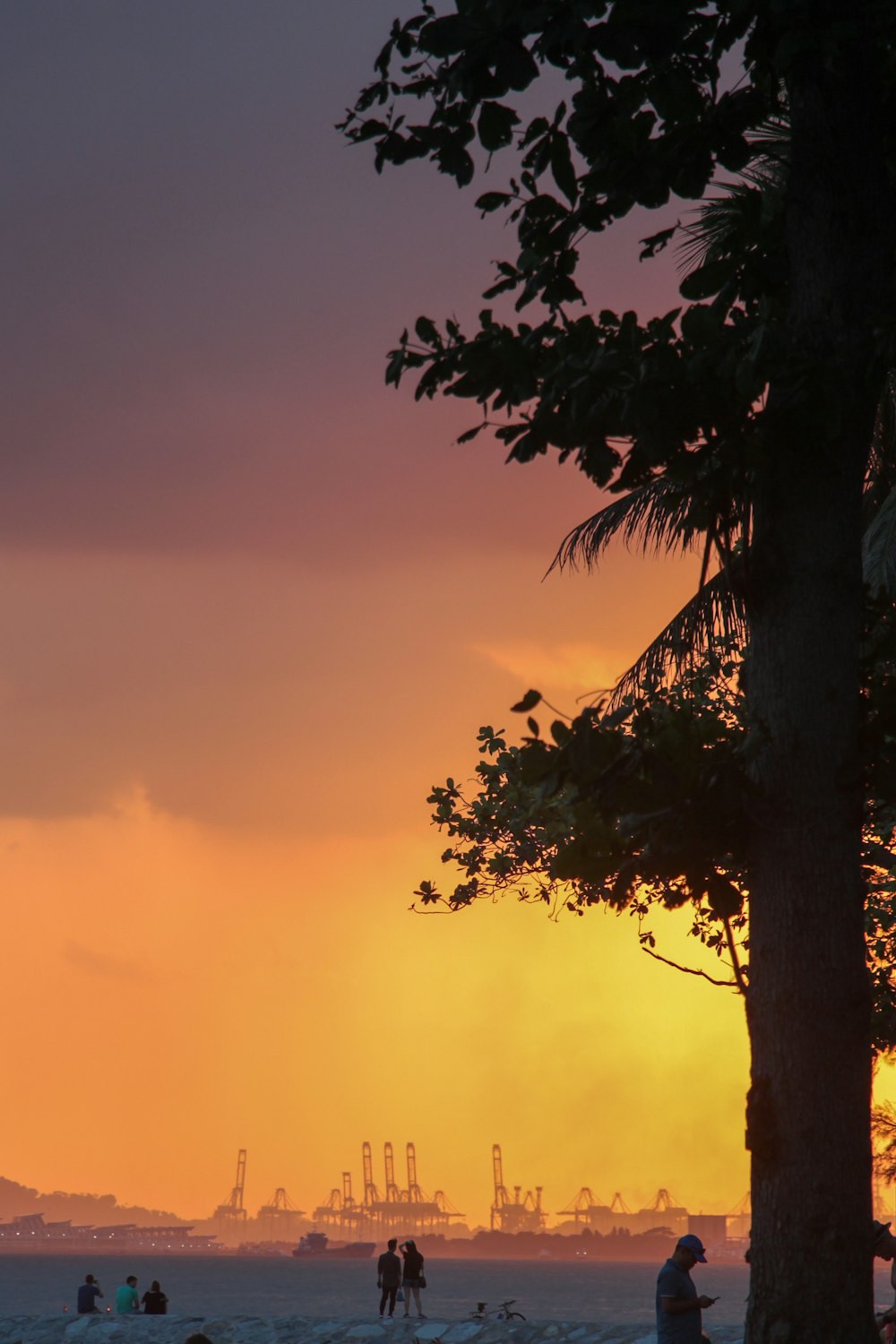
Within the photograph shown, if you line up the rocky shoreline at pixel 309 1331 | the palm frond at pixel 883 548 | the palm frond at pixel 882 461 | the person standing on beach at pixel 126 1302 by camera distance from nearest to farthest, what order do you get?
the palm frond at pixel 883 548 < the rocky shoreline at pixel 309 1331 < the palm frond at pixel 882 461 < the person standing on beach at pixel 126 1302

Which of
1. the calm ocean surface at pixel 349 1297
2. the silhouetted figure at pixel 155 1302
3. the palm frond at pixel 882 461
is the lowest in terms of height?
the calm ocean surface at pixel 349 1297

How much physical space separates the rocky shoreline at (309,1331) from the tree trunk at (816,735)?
528 inches

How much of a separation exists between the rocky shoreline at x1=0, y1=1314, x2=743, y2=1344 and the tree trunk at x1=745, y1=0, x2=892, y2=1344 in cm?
1340

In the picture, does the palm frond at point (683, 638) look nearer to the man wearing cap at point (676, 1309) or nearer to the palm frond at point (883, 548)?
the palm frond at point (883, 548)

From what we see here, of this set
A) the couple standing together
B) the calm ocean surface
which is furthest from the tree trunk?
the calm ocean surface

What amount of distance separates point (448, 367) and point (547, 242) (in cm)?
94

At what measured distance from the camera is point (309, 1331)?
2425 cm

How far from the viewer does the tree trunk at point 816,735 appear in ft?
21.1

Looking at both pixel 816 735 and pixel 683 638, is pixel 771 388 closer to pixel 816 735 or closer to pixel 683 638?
pixel 816 735

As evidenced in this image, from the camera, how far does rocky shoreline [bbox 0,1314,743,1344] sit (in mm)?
20297

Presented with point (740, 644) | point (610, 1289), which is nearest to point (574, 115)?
point (740, 644)

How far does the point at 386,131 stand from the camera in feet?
27.0

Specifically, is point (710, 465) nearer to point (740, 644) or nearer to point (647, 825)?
point (647, 825)

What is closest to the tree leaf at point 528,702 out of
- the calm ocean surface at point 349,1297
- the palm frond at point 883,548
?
the palm frond at point 883,548
